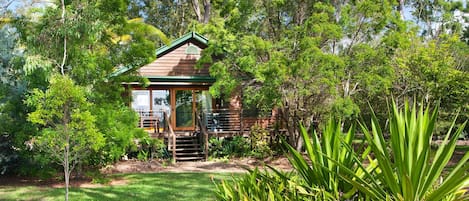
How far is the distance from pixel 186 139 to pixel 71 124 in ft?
33.6

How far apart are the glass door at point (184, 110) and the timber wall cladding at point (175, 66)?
1001mm

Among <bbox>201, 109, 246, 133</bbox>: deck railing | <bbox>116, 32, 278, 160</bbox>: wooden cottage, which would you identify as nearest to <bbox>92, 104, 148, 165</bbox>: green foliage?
<bbox>116, 32, 278, 160</bbox>: wooden cottage

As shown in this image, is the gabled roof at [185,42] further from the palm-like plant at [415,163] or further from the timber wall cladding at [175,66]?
the palm-like plant at [415,163]

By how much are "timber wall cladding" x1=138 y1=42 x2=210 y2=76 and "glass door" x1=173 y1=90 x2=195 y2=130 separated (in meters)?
1.00

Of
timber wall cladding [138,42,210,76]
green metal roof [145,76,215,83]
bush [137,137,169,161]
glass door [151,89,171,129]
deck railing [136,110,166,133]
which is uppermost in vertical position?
timber wall cladding [138,42,210,76]

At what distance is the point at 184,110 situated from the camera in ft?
61.1

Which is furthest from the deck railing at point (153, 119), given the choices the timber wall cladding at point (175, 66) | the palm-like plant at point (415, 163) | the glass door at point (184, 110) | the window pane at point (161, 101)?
the palm-like plant at point (415, 163)

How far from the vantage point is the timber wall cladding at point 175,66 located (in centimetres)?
1784

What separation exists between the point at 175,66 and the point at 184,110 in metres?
2.05

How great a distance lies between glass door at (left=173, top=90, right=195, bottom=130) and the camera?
60.6 feet

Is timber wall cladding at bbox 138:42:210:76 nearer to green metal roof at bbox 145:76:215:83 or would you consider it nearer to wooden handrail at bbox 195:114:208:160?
green metal roof at bbox 145:76:215:83

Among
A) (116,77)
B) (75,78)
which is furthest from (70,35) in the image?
(116,77)

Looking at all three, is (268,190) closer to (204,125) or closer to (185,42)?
(204,125)

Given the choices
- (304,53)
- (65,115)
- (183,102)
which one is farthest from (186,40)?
(65,115)
